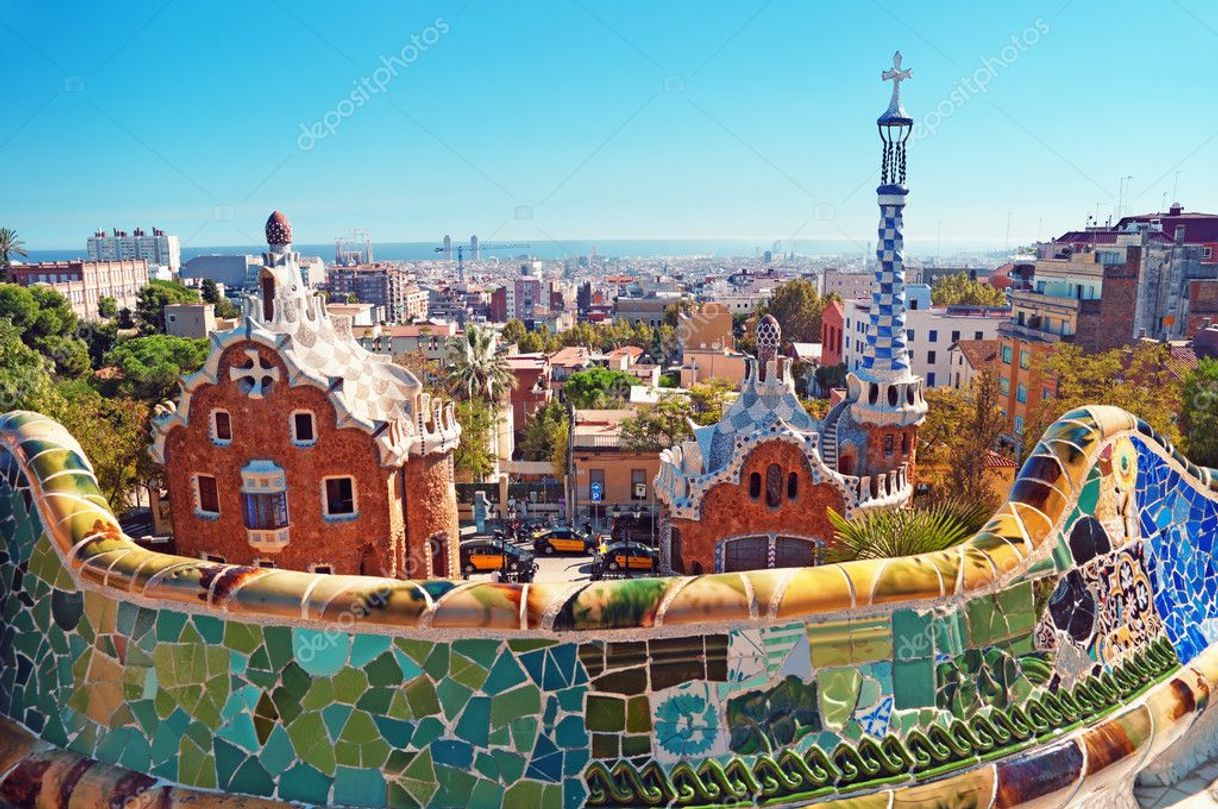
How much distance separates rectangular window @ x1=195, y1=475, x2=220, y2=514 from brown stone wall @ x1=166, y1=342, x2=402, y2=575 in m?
0.16

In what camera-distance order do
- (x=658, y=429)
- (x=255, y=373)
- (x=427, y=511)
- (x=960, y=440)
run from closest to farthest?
(x=255, y=373) → (x=427, y=511) → (x=960, y=440) → (x=658, y=429)

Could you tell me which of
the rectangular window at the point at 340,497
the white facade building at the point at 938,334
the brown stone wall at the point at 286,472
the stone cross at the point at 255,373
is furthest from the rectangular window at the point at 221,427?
the white facade building at the point at 938,334

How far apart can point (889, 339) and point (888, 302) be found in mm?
877

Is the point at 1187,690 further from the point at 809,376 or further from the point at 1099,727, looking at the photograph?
the point at 809,376

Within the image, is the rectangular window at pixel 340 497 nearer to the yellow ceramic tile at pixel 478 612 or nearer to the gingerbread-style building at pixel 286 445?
the gingerbread-style building at pixel 286 445

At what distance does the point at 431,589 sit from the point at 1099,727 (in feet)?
17.5

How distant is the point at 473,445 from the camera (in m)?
37.2

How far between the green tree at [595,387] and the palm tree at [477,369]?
1146cm

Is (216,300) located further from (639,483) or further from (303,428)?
(303,428)

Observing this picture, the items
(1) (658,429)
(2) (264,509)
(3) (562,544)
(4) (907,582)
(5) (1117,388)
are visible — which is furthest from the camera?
(1) (658,429)

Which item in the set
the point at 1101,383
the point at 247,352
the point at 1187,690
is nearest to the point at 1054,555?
the point at 1187,690

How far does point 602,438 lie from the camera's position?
120ft

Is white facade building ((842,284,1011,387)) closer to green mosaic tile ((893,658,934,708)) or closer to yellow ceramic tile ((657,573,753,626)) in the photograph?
green mosaic tile ((893,658,934,708))

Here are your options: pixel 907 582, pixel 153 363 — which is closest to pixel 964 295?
pixel 153 363
